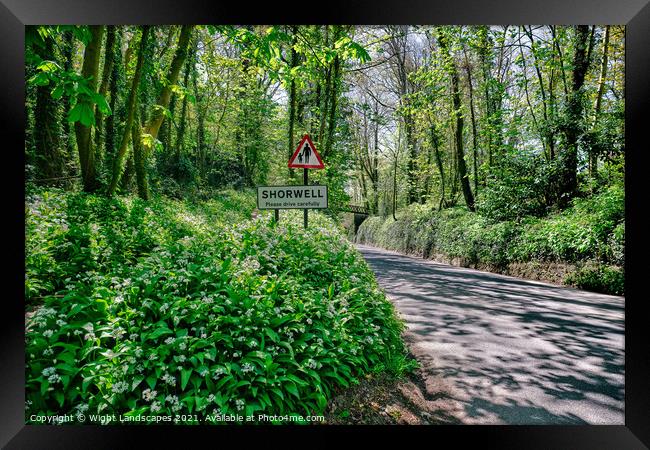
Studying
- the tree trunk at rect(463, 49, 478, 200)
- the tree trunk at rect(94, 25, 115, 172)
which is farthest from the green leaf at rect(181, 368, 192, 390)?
the tree trunk at rect(463, 49, 478, 200)

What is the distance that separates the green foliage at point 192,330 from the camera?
1966 millimetres

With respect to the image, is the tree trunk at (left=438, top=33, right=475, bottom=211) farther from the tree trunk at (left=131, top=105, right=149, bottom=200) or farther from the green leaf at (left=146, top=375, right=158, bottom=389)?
the green leaf at (left=146, top=375, right=158, bottom=389)

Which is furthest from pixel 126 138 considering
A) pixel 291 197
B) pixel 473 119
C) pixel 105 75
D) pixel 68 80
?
pixel 473 119

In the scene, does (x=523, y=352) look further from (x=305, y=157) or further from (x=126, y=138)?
(x=126, y=138)

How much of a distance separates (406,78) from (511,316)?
467 cm

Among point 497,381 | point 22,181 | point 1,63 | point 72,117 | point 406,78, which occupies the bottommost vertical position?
point 497,381

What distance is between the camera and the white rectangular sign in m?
3.68

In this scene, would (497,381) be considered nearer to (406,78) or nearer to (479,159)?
(406,78)

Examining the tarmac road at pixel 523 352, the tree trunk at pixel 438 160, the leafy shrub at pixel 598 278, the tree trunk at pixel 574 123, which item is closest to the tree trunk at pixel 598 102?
the tree trunk at pixel 574 123

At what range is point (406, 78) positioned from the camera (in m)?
6.00

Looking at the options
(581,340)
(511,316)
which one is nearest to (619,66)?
(581,340)

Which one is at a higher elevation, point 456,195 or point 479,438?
point 456,195

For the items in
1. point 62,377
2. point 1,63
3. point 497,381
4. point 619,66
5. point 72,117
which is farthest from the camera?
point 619,66

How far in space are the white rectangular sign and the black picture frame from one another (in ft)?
6.35
